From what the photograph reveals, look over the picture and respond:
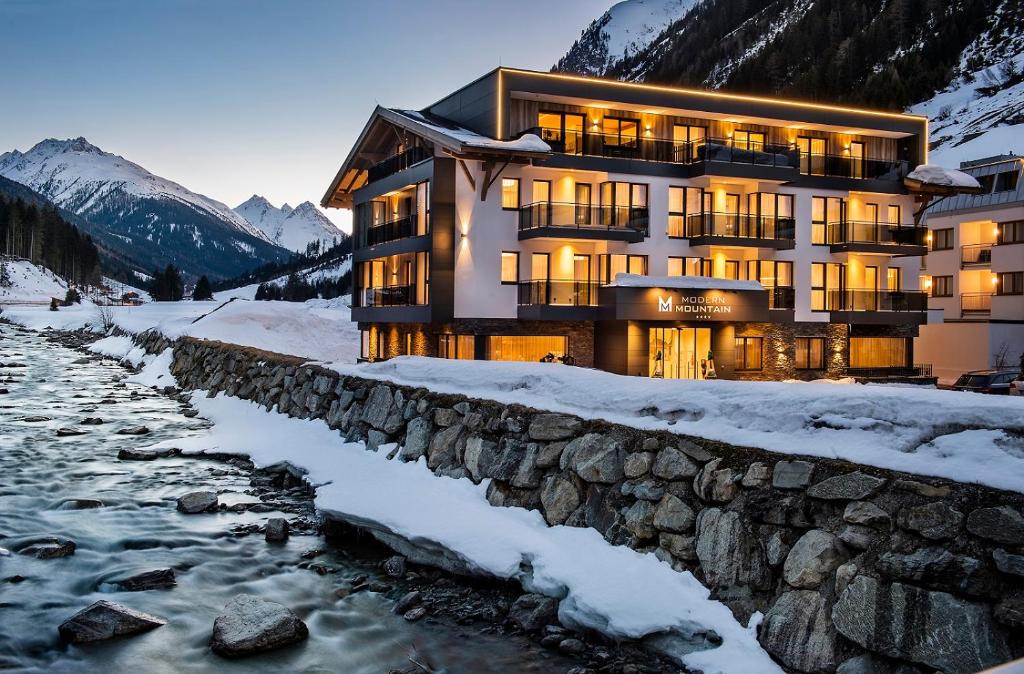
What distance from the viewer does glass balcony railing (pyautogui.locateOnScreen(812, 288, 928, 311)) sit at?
41.8m

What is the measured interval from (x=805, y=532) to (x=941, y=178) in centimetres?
4042

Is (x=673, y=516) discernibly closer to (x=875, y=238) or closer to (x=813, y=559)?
(x=813, y=559)

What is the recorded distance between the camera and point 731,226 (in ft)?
128

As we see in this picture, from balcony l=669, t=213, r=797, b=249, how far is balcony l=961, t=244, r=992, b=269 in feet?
76.9

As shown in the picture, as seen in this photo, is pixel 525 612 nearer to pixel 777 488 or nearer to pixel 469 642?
pixel 469 642

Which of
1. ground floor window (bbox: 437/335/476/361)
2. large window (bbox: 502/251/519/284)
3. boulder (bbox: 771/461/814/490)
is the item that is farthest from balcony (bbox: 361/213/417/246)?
boulder (bbox: 771/461/814/490)

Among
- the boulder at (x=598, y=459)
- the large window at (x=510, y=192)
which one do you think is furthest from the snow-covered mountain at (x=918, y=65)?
the boulder at (x=598, y=459)

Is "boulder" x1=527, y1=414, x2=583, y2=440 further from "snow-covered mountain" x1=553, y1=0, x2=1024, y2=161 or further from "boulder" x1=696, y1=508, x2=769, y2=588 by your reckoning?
"snow-covered mountain" x1=553, y1=0, x2=1024, y2=161

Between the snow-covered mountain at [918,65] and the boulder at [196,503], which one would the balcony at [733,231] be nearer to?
the boulder at [196,503]

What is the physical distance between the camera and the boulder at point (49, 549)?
12500mm

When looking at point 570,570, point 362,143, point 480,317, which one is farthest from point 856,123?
point 570,570

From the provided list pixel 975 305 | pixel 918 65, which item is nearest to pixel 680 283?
pixel 975 305

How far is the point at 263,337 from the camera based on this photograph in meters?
47.9

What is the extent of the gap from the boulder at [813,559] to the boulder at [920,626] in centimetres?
37
